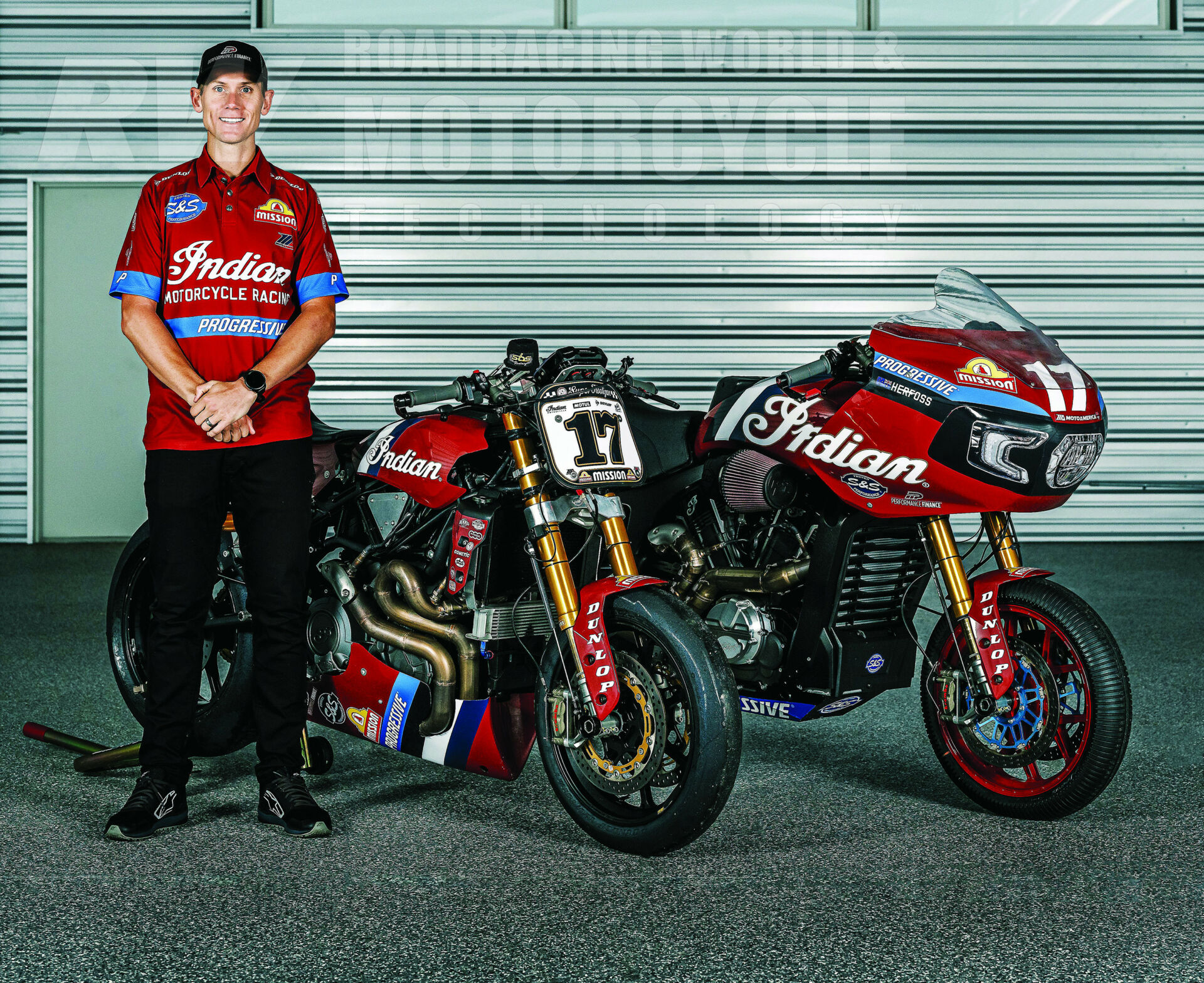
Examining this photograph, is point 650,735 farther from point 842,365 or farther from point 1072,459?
point 1072,459

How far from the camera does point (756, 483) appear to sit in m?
3.23

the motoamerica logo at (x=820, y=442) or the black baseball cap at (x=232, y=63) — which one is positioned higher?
the black baseball cap at (x=232, y=63)

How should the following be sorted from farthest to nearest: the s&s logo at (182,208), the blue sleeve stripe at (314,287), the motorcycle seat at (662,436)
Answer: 1. the motorcycle seat at (662,436)
2. the blue sleeve stripe at (314,287)
3. the s&s logo at (182,208)

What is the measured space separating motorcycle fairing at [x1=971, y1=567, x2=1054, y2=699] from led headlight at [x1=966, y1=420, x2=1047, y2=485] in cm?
30

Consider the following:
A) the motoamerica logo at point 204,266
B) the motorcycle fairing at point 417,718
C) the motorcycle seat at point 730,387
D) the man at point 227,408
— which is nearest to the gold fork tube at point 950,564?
the motorcycle seat at point 730,387

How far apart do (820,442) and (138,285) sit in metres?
1.66

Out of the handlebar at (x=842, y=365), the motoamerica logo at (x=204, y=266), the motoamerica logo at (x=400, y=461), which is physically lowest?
the motoamerica logo at (x=400, y=461)

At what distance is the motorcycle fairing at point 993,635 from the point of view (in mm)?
2971

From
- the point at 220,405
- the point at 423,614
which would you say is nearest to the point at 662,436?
the point at 423,614

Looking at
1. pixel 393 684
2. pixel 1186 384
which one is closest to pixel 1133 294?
pixel 1186 384

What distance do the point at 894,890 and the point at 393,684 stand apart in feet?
4.31

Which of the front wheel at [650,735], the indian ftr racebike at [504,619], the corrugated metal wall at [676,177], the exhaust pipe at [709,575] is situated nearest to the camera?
the front wheel at [650,735]

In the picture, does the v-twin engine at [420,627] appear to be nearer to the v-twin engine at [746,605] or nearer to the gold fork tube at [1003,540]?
the v-twin engine at [746,605]

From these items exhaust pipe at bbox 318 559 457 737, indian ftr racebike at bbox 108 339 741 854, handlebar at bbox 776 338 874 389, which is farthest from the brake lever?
exhaust pipe at bbox 318 559 457 737
